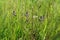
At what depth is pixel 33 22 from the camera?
94.0 inches

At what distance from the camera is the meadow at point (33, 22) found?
2330 millimetres

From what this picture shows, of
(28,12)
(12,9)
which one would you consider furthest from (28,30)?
(12,9)

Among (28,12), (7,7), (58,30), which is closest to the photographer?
(58,30)

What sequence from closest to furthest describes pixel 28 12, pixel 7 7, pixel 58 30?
pixel 58 30 < pixel 28 12 < pixel 7 7

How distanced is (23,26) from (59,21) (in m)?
0.38

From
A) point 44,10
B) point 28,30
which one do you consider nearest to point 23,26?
point 28,30

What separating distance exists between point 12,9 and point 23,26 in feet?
1.04

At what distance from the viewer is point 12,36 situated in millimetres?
2389

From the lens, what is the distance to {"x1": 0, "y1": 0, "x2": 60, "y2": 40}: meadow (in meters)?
2.33

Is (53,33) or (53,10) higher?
(53,10)

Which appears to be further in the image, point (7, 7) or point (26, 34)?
point (7, 7)

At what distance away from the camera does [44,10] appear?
243 centimetres

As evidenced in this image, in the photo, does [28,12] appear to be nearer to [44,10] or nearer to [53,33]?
[44,10]

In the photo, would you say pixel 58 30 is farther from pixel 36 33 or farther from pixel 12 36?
pixel 12 36
